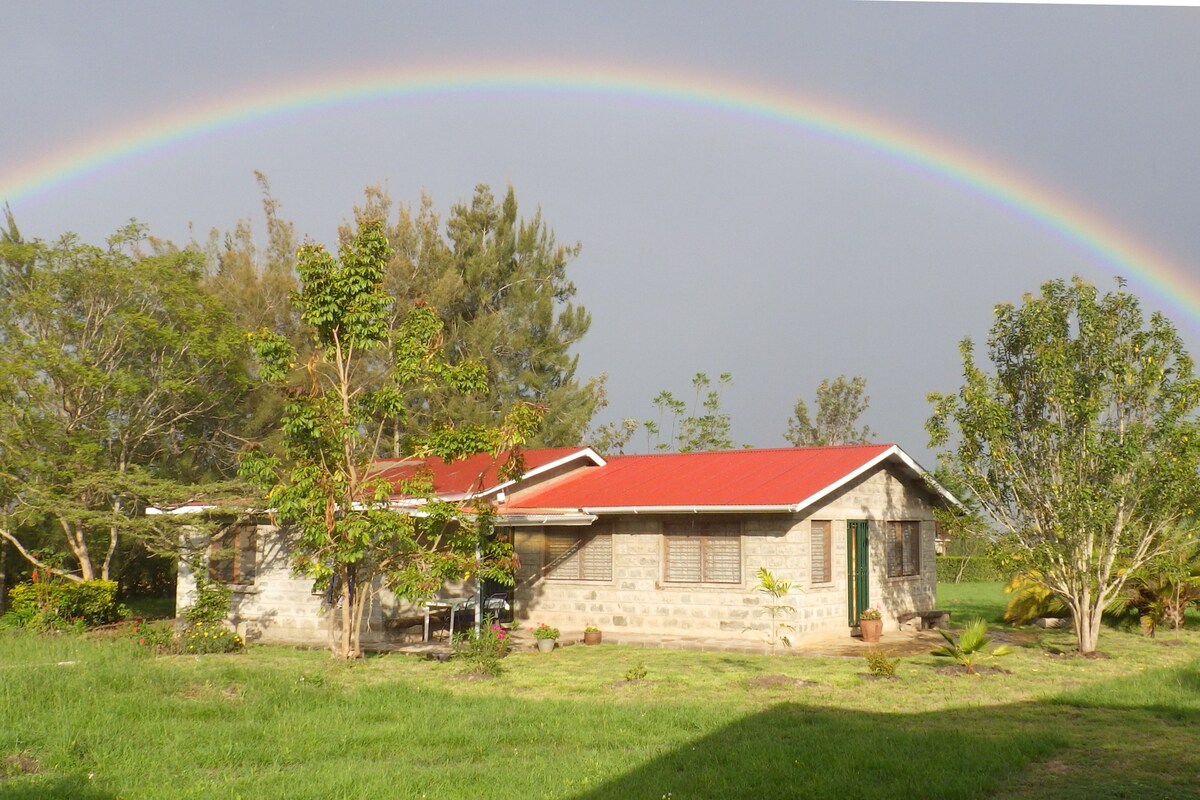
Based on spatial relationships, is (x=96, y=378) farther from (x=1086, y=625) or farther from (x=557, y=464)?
(x=1086, y=625)

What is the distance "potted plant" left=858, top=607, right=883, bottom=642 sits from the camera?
1994cm

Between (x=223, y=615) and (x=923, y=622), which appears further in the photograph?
(x=923, y=622)

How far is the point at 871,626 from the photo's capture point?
1992 cm

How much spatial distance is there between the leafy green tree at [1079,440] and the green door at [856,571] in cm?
359

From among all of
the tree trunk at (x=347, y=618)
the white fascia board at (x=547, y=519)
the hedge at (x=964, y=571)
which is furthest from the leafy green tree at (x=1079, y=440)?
the hedge at (x=964, y=571)

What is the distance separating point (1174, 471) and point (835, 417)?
1828 inches

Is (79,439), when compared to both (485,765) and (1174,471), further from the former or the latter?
(1174,471)

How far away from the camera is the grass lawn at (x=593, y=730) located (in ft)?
28.6

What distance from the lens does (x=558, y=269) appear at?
4119 cm

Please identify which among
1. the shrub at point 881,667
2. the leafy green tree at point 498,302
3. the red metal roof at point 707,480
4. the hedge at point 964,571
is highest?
the leafy green tree at point 498,302

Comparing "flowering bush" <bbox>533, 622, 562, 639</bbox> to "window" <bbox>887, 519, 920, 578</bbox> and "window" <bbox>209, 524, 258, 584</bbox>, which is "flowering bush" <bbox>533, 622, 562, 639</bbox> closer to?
"window" <bbox>209, 524, 258, 584</bbox>

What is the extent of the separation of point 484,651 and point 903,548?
37.8 feet

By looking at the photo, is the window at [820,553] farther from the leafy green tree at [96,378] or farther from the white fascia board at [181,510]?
the leafy green tree at [96,378]

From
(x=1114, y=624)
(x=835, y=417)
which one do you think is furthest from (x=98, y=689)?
(x=835, y=417)
